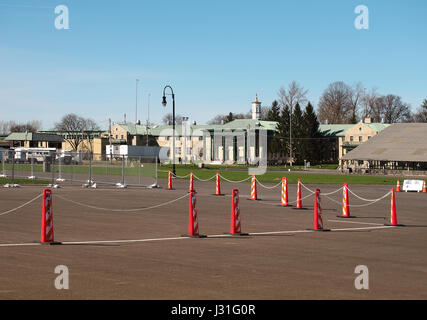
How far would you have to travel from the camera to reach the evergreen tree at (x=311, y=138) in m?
110

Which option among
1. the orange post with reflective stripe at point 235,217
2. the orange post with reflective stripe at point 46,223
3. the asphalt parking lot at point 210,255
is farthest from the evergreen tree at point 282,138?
the orange post with reflective stripe at point 46,223

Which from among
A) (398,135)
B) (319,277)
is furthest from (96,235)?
(398,135)

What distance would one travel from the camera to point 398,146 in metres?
84.8

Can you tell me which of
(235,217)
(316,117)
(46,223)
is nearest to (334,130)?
(316,117)

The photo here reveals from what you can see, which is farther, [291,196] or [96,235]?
[291,196]

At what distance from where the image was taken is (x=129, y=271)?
422 inches

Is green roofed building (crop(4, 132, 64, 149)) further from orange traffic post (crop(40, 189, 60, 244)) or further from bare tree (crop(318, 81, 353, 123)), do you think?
orange traffic post (crop(40, 189, 60, 244))

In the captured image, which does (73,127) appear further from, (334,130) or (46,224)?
(46,224)

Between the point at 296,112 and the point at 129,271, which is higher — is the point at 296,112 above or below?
above

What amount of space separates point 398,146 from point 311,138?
27.1 metres

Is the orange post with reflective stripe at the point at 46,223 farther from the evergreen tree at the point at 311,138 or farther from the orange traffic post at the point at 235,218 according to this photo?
the evergreen tree at the point at 311,138

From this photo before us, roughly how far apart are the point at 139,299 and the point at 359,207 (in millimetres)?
19147
